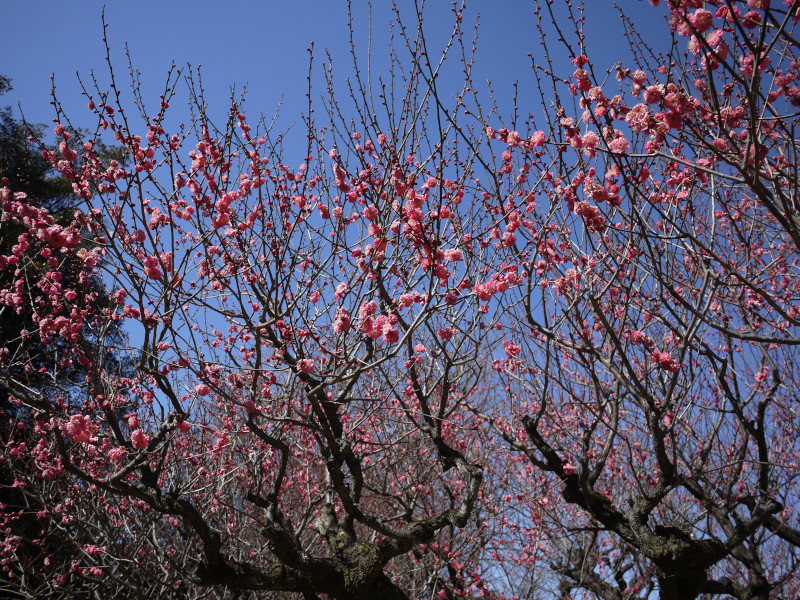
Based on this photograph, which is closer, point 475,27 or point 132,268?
point 132,268

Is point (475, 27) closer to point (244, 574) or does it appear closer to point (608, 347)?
point (608, 347)

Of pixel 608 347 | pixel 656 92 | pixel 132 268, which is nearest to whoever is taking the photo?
pixel 656 92

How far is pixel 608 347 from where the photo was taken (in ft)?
17.2

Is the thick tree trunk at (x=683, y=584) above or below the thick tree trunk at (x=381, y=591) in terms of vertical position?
above

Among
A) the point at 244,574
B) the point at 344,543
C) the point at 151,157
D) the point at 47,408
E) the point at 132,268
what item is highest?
A: the point at 151,157

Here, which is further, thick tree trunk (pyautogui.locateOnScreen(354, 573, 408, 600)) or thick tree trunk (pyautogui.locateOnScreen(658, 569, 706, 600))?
thick tree trunk (pyautogui.locateOnScreen(658, 569, 706, 600))

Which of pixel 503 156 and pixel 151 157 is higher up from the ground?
pixel 503 156

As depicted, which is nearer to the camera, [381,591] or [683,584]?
[381,591]

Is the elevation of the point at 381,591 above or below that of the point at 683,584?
below

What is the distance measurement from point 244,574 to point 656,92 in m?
3.97

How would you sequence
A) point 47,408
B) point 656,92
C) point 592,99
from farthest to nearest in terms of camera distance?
point 47,408 < point 592,99 < point 656,92

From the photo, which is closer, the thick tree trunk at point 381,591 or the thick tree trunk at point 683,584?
the thick tree trunk at point 381,591

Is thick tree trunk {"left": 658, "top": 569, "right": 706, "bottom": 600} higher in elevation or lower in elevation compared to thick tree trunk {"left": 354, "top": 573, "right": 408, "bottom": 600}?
higher

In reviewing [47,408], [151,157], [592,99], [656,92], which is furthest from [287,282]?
[656,92]
